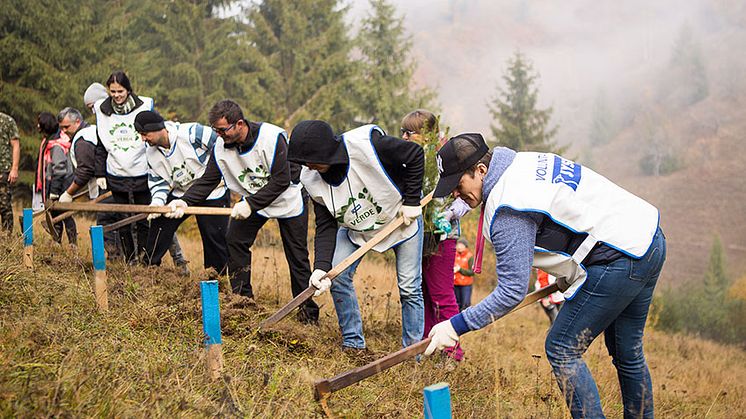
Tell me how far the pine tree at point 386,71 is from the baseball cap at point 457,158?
25269 millimetres

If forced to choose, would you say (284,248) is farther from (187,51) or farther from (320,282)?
(187,51)

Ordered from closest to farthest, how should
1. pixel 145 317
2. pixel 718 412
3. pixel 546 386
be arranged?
pixel 145 317 → pixel 546 386 → pixel 718 412

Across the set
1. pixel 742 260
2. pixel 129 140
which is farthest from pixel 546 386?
pixel 742 260

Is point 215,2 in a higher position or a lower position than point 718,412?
higher

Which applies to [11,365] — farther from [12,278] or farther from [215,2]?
[215,2]

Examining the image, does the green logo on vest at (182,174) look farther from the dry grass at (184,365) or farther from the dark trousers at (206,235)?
the dry grass at (184,365)

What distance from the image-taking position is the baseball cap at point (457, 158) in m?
3.23

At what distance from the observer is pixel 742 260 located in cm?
7625

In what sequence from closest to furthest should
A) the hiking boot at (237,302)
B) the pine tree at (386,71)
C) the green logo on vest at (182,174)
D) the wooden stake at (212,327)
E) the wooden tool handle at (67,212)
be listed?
1. the wooden stake at (212,327)
2. the hiking boot at (237,302)
3. the green logo on vest at (182,174)
4. the wooden tool handle at (67,212)
5. the pine tree at (386,71)

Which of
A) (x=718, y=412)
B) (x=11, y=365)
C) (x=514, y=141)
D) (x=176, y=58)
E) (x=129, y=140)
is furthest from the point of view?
(x=514, y=141)

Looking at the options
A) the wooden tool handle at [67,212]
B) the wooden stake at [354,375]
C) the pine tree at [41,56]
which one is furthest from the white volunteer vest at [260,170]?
the pine tree at [41,56]

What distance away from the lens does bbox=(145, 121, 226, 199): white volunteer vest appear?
242 inches

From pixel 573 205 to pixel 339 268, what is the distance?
1.87 meters

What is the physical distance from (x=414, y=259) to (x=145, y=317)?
1865 millimetres
